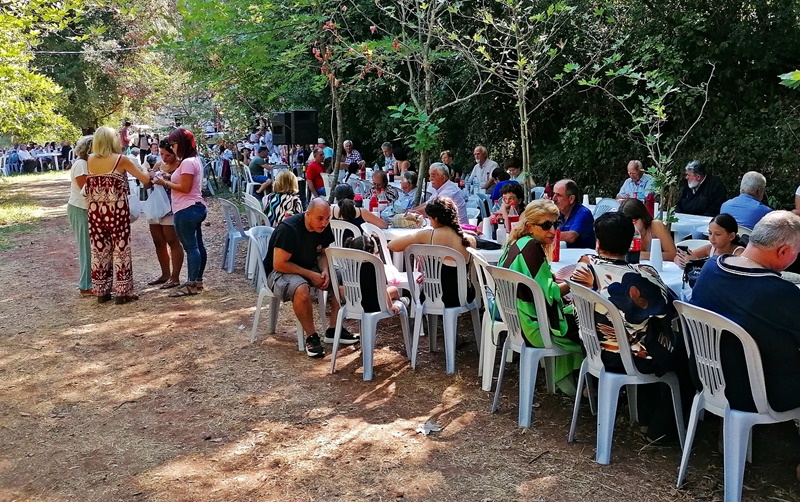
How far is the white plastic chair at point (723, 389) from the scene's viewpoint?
299 cm

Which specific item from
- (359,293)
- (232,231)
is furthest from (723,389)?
(232,231)

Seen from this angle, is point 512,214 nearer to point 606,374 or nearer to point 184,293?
point 606,374

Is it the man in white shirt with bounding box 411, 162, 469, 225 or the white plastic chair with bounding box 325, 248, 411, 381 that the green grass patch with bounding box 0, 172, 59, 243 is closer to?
the man in white shirt with bounding box 411, 162, 469, 225

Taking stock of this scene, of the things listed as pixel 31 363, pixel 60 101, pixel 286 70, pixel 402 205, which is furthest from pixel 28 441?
pixel 60 101

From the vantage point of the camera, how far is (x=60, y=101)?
26.5m

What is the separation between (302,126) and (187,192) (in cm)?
410

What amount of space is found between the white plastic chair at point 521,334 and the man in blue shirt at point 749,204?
2.54m

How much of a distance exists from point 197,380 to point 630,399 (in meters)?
2.71

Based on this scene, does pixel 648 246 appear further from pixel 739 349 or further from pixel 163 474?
pixel 163 474

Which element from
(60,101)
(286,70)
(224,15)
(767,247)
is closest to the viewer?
(767,247)

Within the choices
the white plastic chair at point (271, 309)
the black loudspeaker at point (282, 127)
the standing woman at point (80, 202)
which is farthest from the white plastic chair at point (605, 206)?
the black loudspeaker at point (282, 127)

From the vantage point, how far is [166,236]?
24.5ft

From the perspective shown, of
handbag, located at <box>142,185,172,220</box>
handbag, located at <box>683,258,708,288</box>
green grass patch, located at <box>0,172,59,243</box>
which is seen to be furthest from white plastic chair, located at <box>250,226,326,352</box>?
green grass patch, located at <box>0,172,59,243</box>

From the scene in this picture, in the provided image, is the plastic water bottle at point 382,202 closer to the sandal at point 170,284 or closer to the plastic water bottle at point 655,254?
the sandal at point 170,284
